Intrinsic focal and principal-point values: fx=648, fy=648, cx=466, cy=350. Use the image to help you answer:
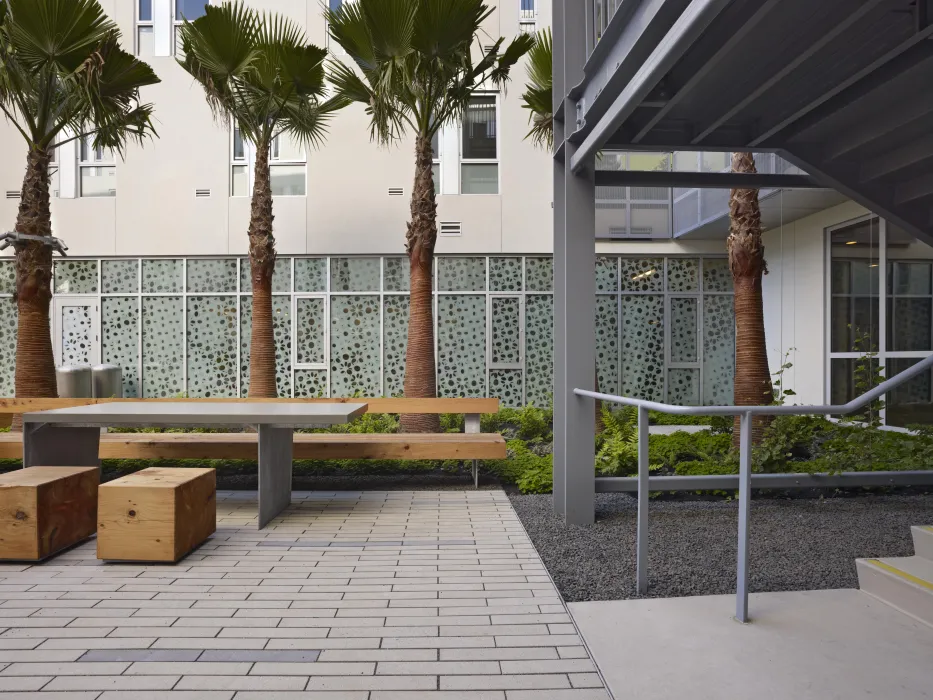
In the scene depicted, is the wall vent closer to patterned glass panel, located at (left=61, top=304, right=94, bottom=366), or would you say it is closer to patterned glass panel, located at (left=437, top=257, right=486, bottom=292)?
patterned glass panel, located at (left=437, top=257, right=486, bottom=292)

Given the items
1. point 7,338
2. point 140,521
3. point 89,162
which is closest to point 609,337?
point 140,521

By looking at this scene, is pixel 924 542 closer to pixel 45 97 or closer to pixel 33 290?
pixel 33 290

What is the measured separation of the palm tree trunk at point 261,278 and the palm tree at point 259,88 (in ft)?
0.04

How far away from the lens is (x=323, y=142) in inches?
→ 413

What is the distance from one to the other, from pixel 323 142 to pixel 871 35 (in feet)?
28.4

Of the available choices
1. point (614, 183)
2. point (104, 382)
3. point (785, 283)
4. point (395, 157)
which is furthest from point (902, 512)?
point (104, 382)

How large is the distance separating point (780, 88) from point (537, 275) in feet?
23.3

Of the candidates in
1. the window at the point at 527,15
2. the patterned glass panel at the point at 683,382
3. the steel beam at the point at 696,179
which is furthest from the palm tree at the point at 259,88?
the patterned glass panel at the point at 683,382

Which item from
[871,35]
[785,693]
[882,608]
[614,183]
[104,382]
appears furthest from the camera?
[104,382]

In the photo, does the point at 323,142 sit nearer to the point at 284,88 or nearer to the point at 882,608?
the point at 284,88

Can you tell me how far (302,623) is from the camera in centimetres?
281

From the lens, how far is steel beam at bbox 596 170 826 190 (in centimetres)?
455

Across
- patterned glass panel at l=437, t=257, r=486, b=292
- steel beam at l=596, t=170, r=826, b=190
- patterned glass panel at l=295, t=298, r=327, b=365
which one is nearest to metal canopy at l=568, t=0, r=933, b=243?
steel beam at l=596, t=170, r=826, b=190

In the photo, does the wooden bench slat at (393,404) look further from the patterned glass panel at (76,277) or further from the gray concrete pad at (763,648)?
the patterned glass panel at (76,277)
